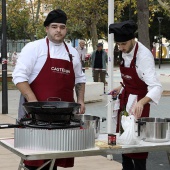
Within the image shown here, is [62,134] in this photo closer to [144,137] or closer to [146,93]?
[144,137]

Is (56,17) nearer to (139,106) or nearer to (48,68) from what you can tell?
(48,68)

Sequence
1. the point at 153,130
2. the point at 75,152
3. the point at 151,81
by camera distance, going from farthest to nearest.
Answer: the point at 151,81 < the point at 153,130 < the point at 75,152

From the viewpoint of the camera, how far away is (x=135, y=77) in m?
4.61

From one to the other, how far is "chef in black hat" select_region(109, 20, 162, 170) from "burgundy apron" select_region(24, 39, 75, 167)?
0.49m

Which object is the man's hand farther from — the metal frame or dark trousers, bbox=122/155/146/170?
dark trousers, bbox=122/155/146/170

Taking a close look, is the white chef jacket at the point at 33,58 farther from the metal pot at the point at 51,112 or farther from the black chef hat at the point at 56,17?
the metal pot at the point at 51,112

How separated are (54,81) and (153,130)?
0.98 meters

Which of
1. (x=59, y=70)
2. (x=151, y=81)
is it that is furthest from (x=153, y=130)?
(x=59, y=70)

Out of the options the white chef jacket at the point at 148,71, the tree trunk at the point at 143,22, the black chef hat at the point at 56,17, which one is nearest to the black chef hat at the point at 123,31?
the white chef jacket at the point at 148,71

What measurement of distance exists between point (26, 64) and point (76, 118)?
65 cm

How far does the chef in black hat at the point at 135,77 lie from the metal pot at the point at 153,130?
19 centimetres

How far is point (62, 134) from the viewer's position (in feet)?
12.1

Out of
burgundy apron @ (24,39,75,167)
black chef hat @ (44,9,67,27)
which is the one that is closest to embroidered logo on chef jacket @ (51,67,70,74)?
burgundy apron @ (24,39,75,167)

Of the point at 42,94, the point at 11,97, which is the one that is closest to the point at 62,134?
the point at 42,94
